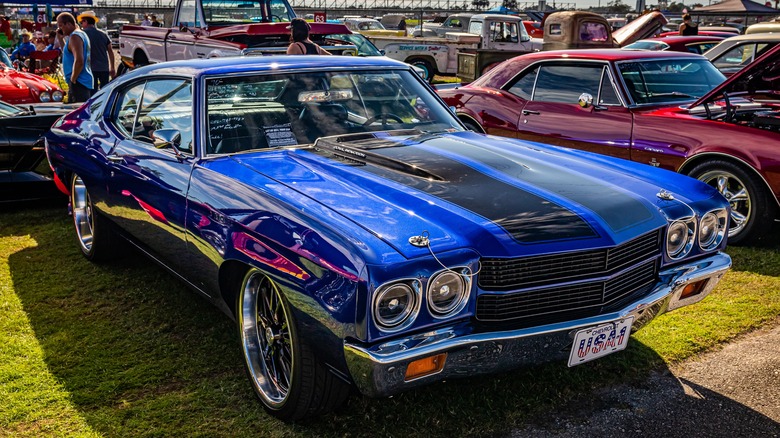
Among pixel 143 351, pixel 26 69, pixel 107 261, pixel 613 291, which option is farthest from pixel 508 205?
pixel 26 69

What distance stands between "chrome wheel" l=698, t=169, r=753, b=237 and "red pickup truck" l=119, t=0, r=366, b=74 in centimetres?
605

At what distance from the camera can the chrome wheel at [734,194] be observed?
5582 millimetres

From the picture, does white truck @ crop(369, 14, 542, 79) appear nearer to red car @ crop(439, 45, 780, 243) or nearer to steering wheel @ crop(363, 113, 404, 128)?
red car @ crop(439, 45, 780, 243)

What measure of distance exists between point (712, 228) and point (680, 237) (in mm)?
251

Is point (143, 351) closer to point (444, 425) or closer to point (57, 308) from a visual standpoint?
point (57, 308)

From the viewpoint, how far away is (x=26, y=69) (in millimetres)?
17938

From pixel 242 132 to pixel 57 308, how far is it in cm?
175

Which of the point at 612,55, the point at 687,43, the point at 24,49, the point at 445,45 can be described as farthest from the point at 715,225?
the point at 24,49

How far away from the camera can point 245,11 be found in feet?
40.7

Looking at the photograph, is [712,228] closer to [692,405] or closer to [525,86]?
[692,405]

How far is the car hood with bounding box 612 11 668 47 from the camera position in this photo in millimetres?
16516

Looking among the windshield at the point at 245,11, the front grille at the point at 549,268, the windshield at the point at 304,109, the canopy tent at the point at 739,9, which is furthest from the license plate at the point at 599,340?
the canopy tent at the point at 739,9

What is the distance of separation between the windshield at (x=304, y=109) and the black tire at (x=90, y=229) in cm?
157

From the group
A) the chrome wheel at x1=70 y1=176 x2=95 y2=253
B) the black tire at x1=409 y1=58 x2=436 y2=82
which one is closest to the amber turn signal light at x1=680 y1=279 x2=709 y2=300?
the chrome wheel at x1=70 y1=176 x2=95 y2=253
